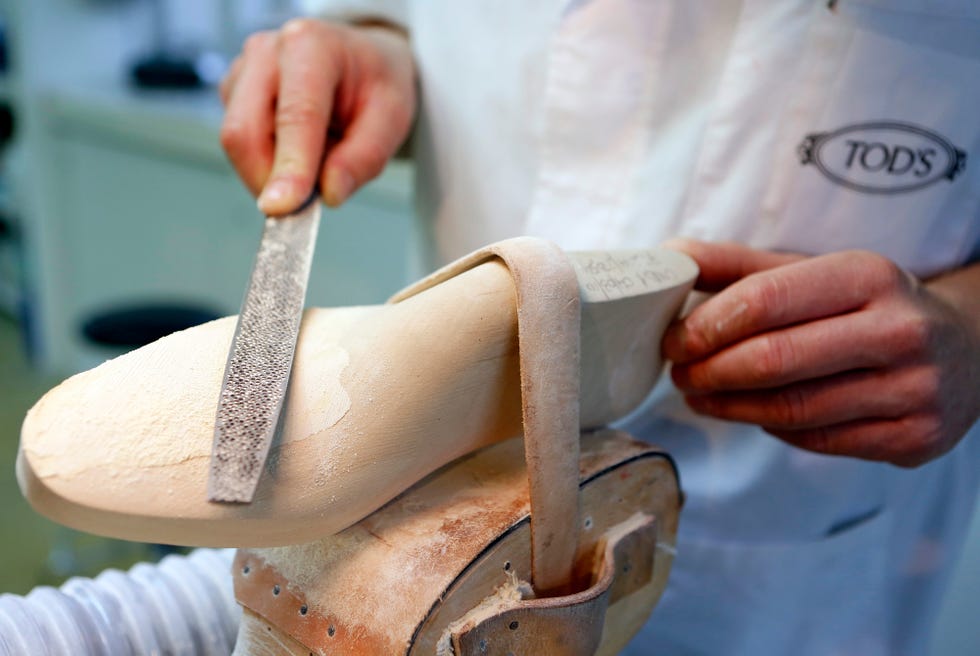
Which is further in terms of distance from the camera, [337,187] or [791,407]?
[337,187]

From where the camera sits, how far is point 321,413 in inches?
16.2

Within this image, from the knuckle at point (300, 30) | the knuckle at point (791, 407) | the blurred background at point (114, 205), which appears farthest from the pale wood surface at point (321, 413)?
the blurred background at point (114, 205)

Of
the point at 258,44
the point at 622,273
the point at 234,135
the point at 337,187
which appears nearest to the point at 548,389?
the point at 622,273

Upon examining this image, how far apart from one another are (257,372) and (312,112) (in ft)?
1.17

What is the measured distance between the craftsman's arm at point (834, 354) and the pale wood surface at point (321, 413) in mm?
62

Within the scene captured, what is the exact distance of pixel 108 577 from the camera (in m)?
0.52

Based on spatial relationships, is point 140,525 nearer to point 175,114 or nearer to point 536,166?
point 536,166

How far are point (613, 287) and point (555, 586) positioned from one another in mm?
181

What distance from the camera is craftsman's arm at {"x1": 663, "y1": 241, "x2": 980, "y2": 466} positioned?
529 mm

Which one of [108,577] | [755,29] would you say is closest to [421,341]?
[108,577]

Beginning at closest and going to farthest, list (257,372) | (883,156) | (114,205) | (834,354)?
1. (257,372)
2. (834,354)
3. (883,156)
4. (114,205)

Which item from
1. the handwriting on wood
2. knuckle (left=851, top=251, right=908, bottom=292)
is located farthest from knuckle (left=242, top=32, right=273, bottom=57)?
knuckle (left=851, top=251, right=908, bottom=292)

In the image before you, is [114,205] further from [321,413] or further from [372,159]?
[321,413]

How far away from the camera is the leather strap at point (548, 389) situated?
43 cm
